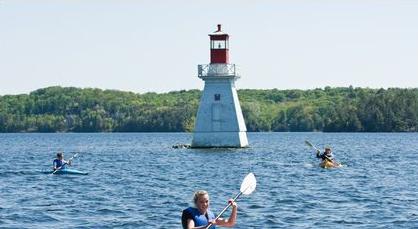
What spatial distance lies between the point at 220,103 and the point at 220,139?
10.3ft

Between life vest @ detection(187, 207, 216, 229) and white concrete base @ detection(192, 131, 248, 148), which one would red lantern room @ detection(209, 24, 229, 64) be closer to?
white concrete base @ detection(192, 131, 248, 148)

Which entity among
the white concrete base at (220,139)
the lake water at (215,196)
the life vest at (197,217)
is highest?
the white concrete base at (220,139)

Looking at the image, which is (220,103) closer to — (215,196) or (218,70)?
(218,70)

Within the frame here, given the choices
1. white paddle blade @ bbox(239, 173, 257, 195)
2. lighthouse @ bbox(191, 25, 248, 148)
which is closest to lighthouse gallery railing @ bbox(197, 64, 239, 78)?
lighthouse @ bbox(191, 25, 248, 148)

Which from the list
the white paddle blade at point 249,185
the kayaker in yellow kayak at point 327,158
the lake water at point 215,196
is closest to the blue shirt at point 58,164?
the lake water at point 215,196

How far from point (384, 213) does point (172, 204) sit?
8.32 meters

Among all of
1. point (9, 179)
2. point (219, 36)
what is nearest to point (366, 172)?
point (9, 179)

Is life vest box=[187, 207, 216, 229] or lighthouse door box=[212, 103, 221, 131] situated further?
lighthouse door box=[212, 103, 221, 131]

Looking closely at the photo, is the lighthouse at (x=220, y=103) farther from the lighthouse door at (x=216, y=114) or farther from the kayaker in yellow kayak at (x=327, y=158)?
the kayaker in yellow kayak at (x=327, y=158)

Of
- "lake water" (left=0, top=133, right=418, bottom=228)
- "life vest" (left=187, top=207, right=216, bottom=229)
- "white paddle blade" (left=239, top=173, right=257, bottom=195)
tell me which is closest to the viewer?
"life vest" (left=187, top=207, right=216, bottom=229)

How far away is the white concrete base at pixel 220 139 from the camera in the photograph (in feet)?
256

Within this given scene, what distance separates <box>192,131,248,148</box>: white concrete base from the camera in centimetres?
7812

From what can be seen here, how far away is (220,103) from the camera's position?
254 ft

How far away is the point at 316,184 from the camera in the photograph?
45.6 meters
